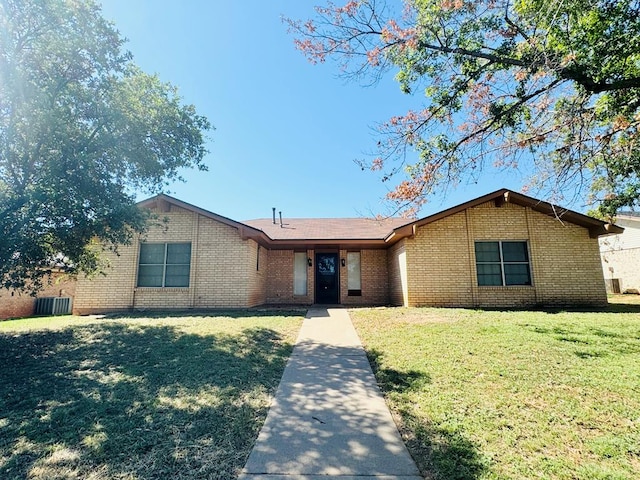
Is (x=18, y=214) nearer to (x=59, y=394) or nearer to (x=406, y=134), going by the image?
(x=59, y=394)

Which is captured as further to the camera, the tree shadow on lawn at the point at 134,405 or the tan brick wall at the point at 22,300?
the tan brick wall at the point at 22,300

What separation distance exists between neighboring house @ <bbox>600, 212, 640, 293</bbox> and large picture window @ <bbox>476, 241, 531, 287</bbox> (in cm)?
883

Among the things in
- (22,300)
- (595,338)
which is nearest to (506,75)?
(595,338)

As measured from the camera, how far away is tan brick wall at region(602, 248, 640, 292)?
697 inches

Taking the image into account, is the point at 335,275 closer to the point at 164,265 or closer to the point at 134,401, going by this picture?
the point at 164,265

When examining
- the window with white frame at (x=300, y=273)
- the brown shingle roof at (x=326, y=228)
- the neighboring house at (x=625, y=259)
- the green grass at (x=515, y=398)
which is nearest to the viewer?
the green grass at (x=515, y=398)

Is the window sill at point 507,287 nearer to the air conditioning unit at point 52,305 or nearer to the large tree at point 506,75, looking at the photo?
the large tree at point 506,75

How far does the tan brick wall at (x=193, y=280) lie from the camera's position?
459 inches

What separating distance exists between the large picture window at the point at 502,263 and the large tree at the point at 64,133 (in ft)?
36.1

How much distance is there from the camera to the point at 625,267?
18.6 metres

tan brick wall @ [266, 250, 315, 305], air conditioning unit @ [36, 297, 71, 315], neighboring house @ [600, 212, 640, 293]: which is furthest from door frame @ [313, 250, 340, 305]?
air conditioning unit @ [36, 297, 71, 315]

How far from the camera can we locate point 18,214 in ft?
20.9

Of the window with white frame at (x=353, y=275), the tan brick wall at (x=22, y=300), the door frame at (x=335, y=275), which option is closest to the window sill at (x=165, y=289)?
the tan brick wall at (x=22, y=300)

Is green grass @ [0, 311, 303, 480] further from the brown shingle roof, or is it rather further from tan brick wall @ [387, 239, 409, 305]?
the brown shingle roof
